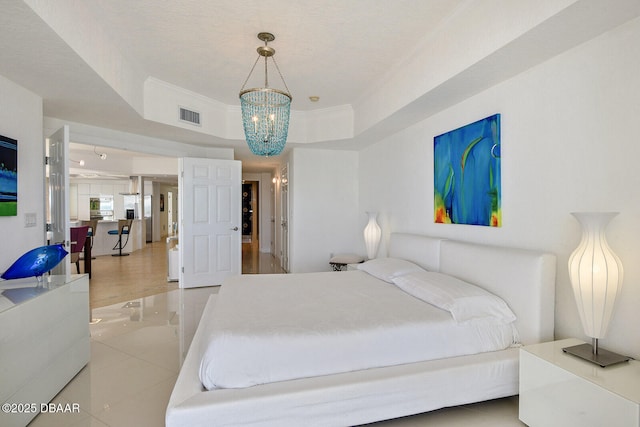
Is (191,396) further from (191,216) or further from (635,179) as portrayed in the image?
(191,216)

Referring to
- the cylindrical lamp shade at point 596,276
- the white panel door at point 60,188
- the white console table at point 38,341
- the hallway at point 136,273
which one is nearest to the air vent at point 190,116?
the white panel door at point 60,188

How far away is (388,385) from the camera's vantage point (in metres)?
1.79

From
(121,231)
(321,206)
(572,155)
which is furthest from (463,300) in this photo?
(121,231)

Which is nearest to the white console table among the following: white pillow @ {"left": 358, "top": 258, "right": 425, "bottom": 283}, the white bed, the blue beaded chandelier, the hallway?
the white bed

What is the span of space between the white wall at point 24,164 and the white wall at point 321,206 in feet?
10.5

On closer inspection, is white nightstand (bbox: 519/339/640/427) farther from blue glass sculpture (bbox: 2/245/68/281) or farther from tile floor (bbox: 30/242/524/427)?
blue glass sculpture (bbox: 2/245/68/281)

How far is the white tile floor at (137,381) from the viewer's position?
1.95 m

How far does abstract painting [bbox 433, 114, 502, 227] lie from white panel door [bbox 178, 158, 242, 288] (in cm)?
325

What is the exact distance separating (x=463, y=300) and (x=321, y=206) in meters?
3.47

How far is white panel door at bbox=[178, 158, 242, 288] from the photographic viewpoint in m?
4.99

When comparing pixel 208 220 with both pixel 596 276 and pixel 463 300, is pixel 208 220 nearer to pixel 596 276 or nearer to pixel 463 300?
pixel 463 300

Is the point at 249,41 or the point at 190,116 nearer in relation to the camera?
the point at 249,41

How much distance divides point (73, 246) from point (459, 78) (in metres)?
6.10

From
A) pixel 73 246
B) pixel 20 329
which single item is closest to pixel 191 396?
pixel 20 329
